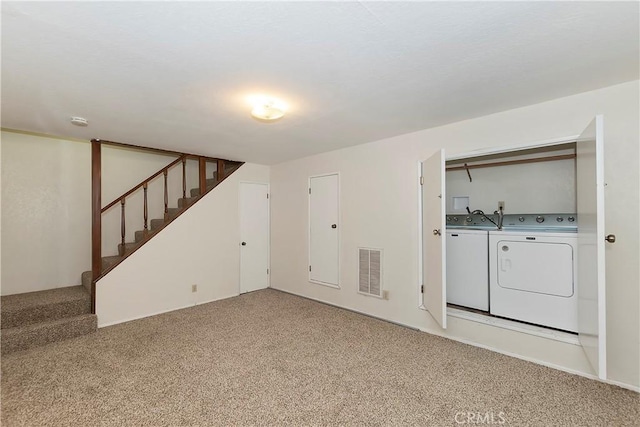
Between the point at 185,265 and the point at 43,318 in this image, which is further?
the point at 185,265

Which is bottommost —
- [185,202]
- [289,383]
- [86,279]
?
[289,383]

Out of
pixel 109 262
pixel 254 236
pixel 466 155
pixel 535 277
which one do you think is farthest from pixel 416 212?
pixel 109 262

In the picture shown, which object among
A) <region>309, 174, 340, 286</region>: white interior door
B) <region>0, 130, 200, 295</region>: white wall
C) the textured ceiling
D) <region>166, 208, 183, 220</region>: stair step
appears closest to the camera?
the textured ceiling

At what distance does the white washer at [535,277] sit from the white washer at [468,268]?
8 centimetres

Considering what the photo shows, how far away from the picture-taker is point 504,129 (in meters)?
2.70

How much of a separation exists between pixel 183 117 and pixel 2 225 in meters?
2.86

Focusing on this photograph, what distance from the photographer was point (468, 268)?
10.4 ft

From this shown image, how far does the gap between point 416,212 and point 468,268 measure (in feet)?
2.75

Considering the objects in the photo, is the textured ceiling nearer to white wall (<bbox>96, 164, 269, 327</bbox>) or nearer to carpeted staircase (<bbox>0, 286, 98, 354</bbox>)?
white wall (<bbox>96, 164, 269, 327</bbox>)

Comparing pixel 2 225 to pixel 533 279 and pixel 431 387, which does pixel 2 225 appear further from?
pixel 533 279

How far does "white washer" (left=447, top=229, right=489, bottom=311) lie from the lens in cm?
304

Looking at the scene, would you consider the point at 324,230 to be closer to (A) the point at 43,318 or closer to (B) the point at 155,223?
(B) the point at 155,223

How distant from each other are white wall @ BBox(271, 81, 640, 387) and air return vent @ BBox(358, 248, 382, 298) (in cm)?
10

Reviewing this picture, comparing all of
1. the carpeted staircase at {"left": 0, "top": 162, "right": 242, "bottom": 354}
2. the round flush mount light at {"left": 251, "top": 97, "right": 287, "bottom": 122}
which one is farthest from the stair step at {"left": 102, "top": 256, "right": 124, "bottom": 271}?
the round flush mount light at {"left": 251, "top": 97, "right": 287, "bottom": 122}
